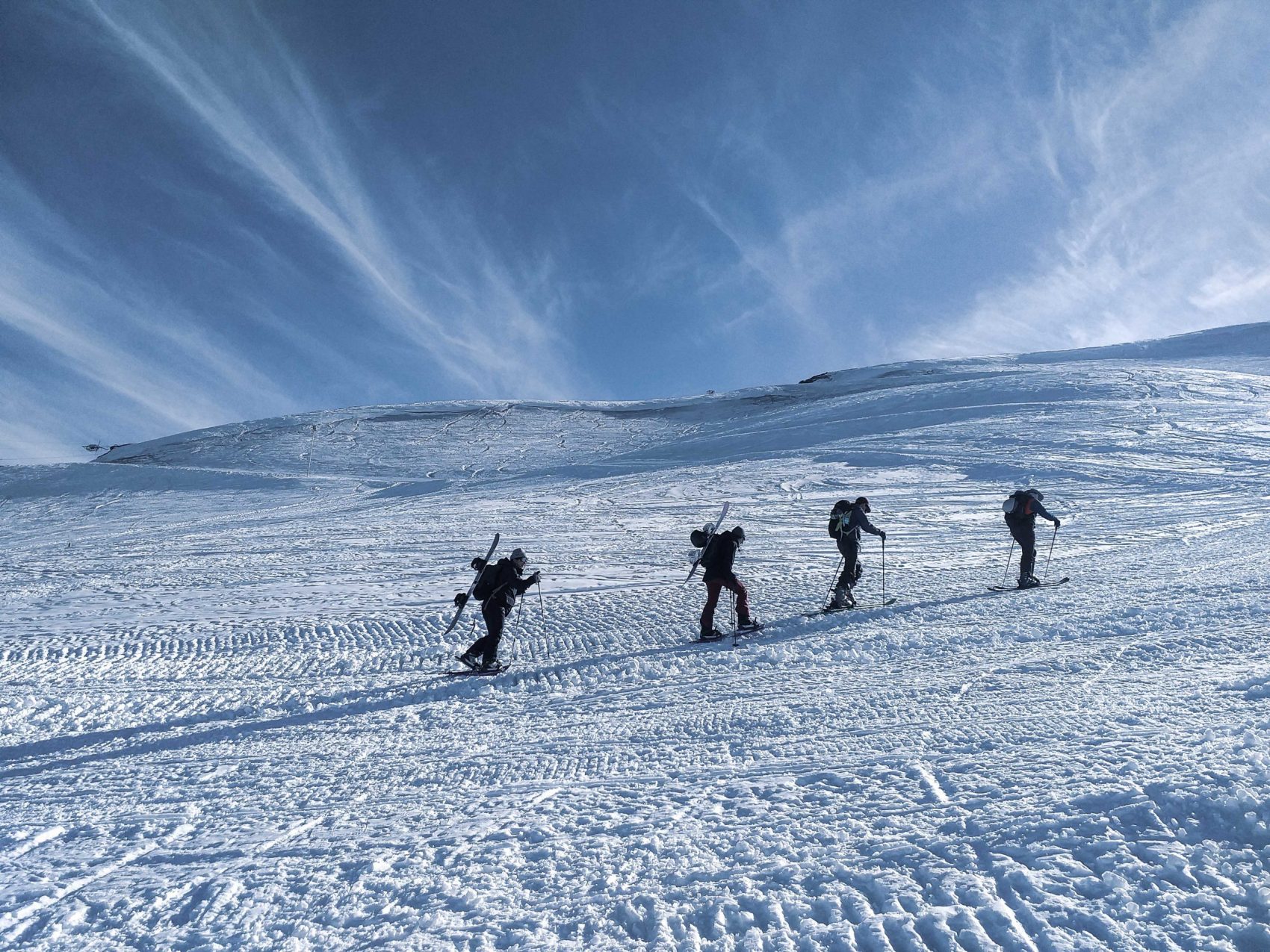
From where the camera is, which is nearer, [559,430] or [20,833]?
[20,833]

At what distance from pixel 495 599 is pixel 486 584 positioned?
0.18 m

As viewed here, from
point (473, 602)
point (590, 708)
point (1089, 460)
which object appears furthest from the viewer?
point (1089, 460)

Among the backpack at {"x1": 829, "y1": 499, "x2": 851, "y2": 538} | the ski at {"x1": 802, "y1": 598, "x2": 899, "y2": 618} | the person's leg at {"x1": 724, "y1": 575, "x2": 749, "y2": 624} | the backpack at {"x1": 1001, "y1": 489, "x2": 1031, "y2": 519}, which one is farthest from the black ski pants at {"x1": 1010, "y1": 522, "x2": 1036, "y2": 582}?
the person's leg at {"x1": 724, "y1": 575, "x2": 749, "y2": 624}

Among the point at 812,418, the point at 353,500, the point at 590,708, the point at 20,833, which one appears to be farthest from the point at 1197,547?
the point at 812,418

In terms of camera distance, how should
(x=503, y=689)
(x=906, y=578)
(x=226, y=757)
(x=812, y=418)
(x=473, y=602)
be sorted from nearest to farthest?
1. (x=226, y=757)
2. (x=503, y=689)
3. (x=473, y=602)
4. (x=906, y=578)
5. (x=812, y=418)

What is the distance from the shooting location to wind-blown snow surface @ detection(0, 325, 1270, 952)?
118 inches

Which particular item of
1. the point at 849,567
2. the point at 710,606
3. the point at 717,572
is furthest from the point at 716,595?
the point at 849,567

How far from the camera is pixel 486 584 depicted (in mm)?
7945

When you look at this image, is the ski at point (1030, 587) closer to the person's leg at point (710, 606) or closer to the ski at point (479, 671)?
the person's leg at point (710, 606)

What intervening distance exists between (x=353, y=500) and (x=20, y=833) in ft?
80.1

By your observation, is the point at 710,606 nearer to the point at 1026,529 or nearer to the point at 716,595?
the point at 716,595

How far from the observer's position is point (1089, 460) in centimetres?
2583

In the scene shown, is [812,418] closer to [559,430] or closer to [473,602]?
[559,430]

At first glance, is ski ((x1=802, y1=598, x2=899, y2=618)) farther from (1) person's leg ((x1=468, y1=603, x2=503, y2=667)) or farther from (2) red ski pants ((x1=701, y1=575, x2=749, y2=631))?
(1) person's leg ((x1=468, y1=603, x2=503, y2=667))
